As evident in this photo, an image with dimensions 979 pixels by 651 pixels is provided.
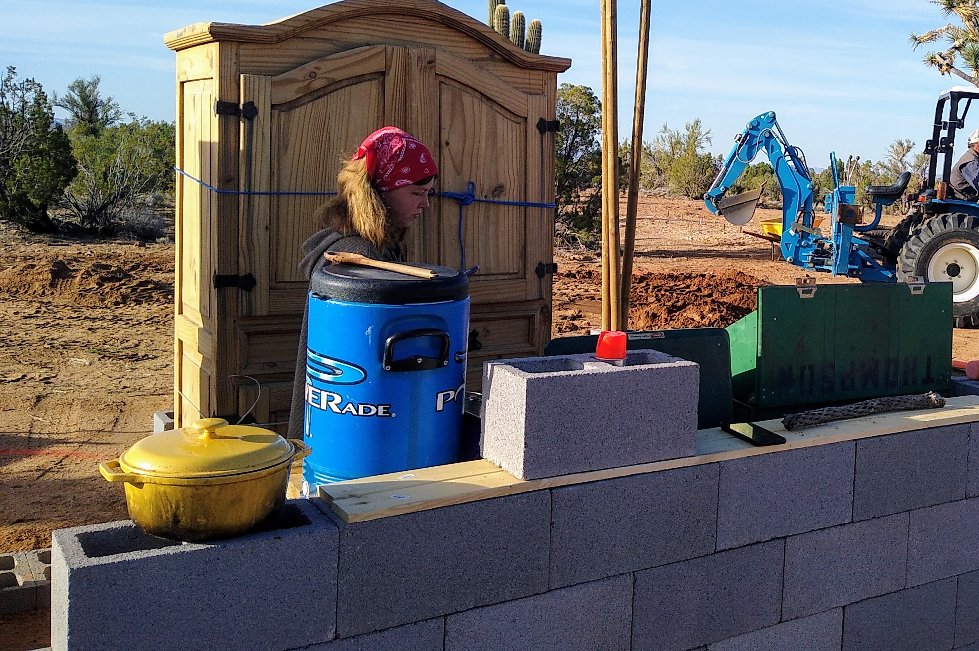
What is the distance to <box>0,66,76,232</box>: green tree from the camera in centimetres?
1620

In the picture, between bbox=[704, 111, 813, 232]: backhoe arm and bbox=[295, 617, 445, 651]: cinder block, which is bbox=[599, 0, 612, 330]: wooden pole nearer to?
bbox=[295, 617, 445, 651]: cinder block

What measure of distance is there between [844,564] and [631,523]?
109cm

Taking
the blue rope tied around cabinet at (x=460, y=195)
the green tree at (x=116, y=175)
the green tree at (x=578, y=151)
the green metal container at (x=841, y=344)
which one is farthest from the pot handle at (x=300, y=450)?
the green tree at (x=116, y=175)

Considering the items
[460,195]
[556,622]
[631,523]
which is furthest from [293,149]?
[556,622]

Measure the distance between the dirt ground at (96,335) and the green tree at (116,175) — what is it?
1486 mm

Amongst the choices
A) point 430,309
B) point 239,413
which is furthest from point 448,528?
point 239,413

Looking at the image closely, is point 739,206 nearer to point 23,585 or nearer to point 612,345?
point 23,585

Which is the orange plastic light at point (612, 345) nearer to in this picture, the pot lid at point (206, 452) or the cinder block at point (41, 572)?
the pot lid at point (206, 452)

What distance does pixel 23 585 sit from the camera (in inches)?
181

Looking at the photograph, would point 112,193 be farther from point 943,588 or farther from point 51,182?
point 943,588

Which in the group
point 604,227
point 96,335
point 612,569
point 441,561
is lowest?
point 96,335

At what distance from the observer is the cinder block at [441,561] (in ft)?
8.88

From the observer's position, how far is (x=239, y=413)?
4.82m

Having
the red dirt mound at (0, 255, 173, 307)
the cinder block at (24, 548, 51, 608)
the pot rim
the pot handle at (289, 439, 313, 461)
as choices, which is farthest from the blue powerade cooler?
the red dirt mound at (0, 255, 173, 307)
